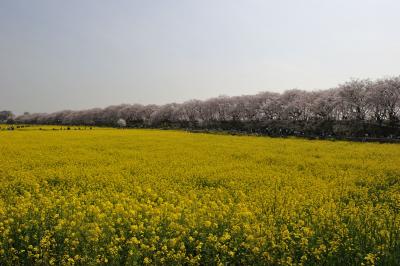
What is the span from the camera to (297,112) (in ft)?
290

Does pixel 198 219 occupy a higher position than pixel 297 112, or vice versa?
pixel 297 112

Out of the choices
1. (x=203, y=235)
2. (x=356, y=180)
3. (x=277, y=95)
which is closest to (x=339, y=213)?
(x=203, y=235)

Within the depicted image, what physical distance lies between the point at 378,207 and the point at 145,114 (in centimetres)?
12810

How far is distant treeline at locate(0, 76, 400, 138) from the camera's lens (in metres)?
60.8

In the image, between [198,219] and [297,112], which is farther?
[297,112]

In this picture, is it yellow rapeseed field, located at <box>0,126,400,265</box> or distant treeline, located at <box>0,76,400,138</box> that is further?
distant treeline, located at <box>0,76,400,138</box>

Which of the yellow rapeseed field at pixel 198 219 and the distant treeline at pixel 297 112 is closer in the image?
the yellow rapeseed field at pixel 198 219

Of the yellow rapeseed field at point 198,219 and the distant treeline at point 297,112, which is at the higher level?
the distant treeline at point 297,112

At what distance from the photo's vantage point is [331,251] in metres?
6.69

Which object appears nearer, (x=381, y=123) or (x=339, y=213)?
(x=339, y=213)

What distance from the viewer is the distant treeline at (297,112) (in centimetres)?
6078

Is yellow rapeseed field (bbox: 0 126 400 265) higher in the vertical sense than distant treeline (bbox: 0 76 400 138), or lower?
lower

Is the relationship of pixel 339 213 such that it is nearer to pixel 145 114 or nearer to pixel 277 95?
pixel 277 95

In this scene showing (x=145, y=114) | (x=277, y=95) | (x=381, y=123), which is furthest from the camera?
(x=145, y=114)
